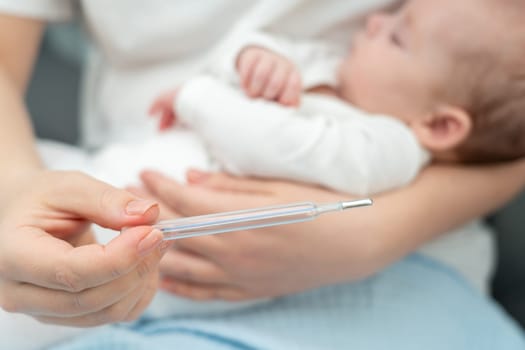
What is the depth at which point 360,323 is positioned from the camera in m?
0.84

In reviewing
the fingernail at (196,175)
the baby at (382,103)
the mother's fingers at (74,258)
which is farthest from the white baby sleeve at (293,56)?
the mother's fingers at (74,258)

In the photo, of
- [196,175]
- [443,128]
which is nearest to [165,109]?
[196,175]

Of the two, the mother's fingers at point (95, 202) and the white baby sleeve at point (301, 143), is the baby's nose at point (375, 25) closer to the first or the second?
the white baby sleeve at point (301, 143)

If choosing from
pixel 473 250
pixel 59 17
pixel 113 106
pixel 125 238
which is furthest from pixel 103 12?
pixel 473 250

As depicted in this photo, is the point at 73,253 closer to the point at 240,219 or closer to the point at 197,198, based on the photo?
the point at 240,219

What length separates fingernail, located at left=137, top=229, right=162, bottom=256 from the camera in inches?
18.7

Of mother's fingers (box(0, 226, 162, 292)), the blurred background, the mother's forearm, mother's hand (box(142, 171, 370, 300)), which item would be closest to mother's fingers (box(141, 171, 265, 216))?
mother's hand (box(142, 171, 370, 300))

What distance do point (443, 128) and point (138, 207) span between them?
0.50 metres

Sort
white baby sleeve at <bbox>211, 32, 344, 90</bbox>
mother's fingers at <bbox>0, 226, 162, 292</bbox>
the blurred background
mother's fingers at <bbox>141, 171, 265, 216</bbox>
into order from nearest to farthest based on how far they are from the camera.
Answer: mother's fingers at <bbox>0, 226, 162, 292</bbox> → mother's fingers at <bbox>141, 171, 265, 216</bbox> → white baby sleeve at <bbox>211, 32, 344, 90</bbox> → the blurred background

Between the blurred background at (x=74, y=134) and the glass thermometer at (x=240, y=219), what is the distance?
708mm

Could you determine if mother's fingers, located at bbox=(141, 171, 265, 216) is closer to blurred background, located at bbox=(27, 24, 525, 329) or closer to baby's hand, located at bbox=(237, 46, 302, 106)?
baby's hand, located at bbox=(237, 46, 302, 106)

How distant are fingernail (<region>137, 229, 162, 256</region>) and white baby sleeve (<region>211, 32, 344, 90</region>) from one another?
1.35 ft

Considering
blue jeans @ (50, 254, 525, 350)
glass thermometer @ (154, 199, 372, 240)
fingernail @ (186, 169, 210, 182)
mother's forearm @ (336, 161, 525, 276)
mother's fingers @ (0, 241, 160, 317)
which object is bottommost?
blue jeans @ (50, 254, 525, 350)

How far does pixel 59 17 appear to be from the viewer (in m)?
0.91
